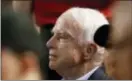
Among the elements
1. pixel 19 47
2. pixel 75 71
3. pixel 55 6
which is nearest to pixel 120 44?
pixel 75 71

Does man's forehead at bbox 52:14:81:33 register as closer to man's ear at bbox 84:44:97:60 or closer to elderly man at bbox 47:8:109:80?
elderly man at bbox 47:8:109:80

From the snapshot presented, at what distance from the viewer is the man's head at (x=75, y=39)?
1.45m

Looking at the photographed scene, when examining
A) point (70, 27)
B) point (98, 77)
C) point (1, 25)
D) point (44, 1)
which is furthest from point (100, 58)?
point (1, 25)

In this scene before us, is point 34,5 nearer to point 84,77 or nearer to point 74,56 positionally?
point 74,56

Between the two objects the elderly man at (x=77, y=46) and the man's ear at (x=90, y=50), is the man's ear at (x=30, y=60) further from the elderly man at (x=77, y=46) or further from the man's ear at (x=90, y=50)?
the man's ear at (x=90, y=50)

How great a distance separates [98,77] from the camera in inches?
57.8

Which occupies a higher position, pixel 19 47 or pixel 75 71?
pixel 19 47

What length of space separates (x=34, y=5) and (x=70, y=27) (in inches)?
9.7

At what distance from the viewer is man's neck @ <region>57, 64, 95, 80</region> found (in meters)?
1.47

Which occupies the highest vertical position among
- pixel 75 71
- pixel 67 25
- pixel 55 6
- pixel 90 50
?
pixel 55 6

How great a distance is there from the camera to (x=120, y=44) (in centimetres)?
146

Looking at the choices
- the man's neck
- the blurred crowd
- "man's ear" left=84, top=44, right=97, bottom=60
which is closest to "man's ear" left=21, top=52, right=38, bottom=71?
the blurred crowd

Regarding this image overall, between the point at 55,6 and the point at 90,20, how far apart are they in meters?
0.22

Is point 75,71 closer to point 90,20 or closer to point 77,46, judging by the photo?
point 77,46
